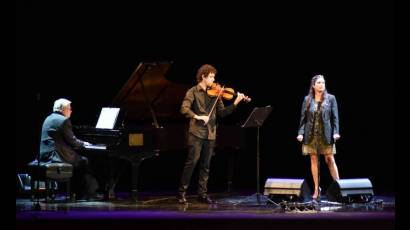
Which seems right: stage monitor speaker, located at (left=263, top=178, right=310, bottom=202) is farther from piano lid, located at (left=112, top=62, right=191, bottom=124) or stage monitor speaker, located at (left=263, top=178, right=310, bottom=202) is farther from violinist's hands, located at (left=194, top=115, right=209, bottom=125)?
piano lid, located at (left=112, top=62, right=191, bottom=124)

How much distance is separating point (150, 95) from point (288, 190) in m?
2.14

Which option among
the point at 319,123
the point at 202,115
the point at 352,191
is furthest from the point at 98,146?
the point at 352,191

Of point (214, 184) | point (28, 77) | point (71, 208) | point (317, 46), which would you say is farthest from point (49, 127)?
point (317, 46)

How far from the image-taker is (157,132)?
340 inches

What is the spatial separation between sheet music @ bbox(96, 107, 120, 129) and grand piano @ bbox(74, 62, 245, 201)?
0.06m

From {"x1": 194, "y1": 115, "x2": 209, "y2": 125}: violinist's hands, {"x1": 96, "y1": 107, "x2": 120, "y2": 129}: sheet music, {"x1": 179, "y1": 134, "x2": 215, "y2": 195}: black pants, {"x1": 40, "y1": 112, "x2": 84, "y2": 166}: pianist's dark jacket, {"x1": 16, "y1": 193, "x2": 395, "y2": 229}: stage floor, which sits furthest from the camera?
{"x1": 96, "y1": 107, "x2": 120, "y2": 129}: sheet music

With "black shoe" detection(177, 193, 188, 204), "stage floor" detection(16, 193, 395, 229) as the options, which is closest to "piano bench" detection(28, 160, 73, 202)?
"stage floor" detection(16, 193, 395, 229)

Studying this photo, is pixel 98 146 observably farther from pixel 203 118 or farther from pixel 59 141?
pixel 203 118

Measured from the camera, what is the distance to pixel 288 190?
26.3 feet

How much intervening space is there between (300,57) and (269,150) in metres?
1.51

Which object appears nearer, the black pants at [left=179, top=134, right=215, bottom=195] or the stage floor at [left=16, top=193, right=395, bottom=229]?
the stage floor at [left=16, top=193, right=395, bottom=229]

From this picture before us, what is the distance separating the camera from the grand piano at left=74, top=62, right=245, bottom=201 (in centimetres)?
856

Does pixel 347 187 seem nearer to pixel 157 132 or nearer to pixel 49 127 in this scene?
pixel 157 132

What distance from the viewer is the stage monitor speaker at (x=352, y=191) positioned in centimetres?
803
